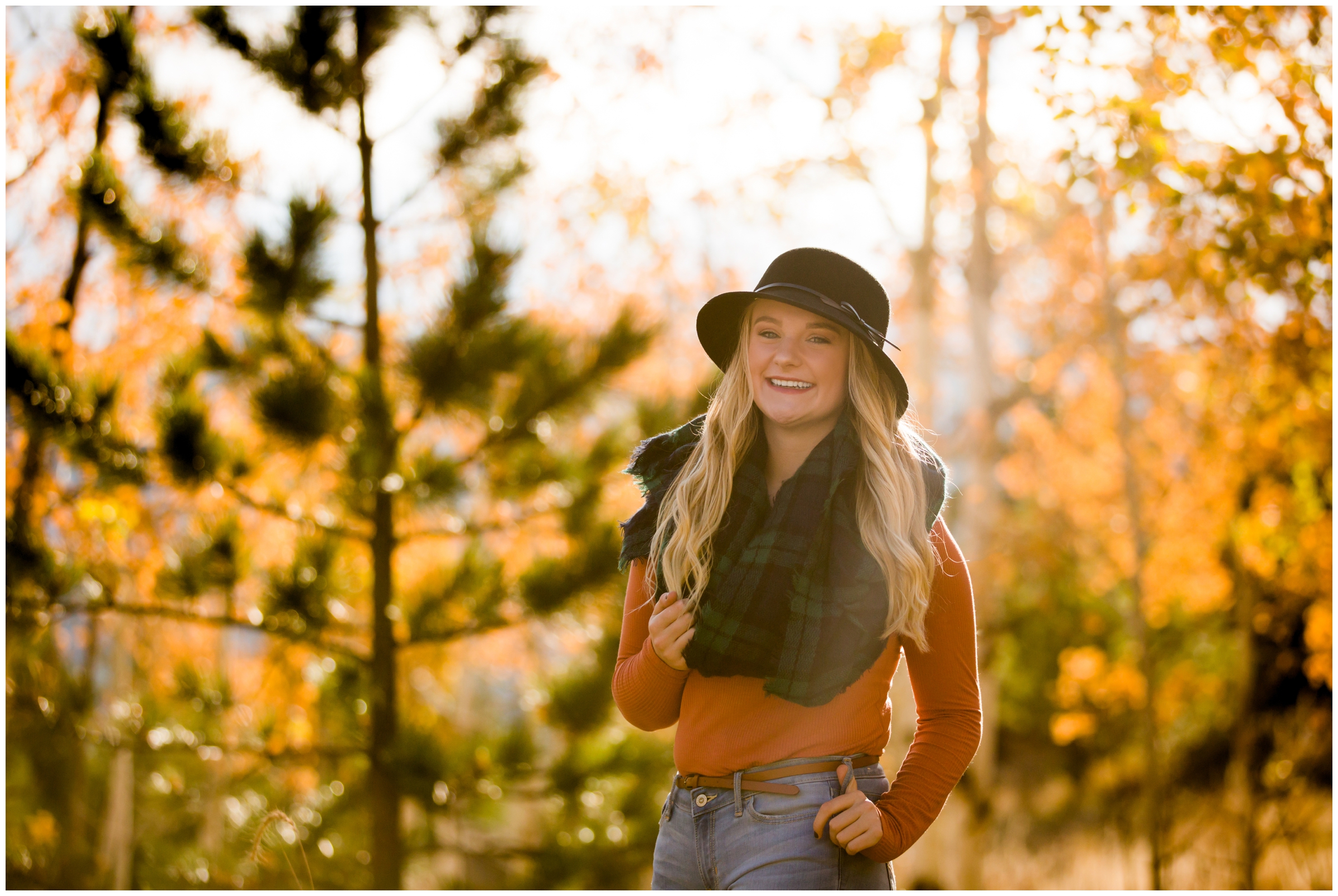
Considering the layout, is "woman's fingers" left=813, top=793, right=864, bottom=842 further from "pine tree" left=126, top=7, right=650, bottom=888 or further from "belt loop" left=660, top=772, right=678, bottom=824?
"pine tree" left=126, top=7, right=650, bottom=888

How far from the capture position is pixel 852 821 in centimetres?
123

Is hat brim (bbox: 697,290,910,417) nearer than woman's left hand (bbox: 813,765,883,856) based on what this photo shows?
No

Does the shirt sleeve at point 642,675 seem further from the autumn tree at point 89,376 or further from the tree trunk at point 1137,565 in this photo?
the tree trunk at point 1137,565

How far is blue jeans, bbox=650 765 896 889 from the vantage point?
49.2 inches

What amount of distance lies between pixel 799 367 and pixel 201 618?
309 cm

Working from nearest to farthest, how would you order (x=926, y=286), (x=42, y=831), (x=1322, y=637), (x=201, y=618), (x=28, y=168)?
(x=201, y=618) → (x=28, y=168) → (x=1322, y=637) → (x=42, y=831) → (x=926, y=286)

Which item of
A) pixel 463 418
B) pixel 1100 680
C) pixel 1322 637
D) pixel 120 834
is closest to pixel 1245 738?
pixel 1100 680

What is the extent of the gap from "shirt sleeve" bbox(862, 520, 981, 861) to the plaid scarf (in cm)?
8

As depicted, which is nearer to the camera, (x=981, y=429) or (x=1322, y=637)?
(x=1322, y=637)

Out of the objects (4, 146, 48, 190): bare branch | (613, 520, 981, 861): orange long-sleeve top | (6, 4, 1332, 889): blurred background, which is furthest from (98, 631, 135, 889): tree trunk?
(613, 520, 981, 861): orange long-sleeve top

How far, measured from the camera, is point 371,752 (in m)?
3.69

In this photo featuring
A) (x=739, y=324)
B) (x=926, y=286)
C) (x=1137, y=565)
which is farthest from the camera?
(x=926, y=286)

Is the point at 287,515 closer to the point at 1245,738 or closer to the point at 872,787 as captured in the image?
the point at 872,787

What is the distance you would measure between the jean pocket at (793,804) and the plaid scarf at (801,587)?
4.7 inches
